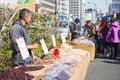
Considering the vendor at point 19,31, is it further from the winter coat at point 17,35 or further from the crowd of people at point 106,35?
the crowd of people at point 106,35

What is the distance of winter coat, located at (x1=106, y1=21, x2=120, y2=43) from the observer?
13979 millimetres

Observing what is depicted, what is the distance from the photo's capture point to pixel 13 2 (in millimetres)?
12711

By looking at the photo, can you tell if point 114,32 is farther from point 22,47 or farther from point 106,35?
point 22,47

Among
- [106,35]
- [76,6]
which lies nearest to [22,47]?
[106,35]

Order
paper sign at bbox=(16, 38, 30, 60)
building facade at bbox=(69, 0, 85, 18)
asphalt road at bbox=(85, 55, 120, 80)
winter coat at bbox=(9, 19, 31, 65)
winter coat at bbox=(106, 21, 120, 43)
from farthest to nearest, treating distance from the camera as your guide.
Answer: building facade at bbox=(69, 0, 85, 18) < winter coat at bbox=(106, 21, 120, 43) < asphalt road at bbox=(85, 55, 120, 80) < winter coat at bbox=(9, 19, 31, 65) < paper sign at bbox=(16, 38, 30, 60)

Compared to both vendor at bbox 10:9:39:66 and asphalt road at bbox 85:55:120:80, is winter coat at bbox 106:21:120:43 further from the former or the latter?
vendor at bbox 10:9:39:66

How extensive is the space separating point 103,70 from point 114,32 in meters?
2.82

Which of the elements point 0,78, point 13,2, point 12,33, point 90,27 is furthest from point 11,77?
point 90,27

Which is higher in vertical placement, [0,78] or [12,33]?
[12,33]

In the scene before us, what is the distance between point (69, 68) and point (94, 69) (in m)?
5.53

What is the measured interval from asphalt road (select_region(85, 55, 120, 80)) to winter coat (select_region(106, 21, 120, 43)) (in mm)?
862

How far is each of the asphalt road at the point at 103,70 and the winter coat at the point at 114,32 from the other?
0.86 m

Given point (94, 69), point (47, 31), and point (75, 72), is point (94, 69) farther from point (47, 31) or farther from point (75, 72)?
point (75, 72)

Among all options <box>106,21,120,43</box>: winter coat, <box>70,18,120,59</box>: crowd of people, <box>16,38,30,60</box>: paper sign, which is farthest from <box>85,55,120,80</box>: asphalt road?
<box>16,38,30,60</box>: paper sign
